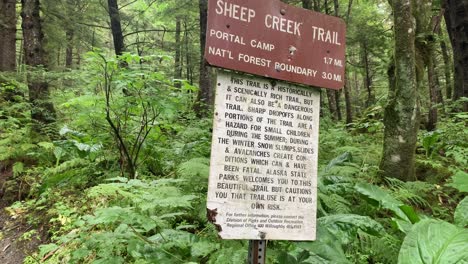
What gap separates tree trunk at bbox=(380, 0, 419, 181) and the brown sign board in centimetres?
257

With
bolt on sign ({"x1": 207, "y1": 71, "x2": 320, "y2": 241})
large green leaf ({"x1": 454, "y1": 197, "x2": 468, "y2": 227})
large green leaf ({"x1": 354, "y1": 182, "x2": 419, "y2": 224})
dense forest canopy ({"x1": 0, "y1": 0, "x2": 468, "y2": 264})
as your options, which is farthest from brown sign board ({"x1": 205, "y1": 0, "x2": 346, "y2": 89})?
large green leaf ({"x1": 454, "y1": 197, "x2": 468, "y2": 227})

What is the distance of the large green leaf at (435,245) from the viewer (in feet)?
6.10

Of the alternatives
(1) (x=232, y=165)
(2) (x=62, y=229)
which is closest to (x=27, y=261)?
(2) (x=62, y=229)

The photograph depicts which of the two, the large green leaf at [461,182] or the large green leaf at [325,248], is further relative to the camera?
the large green leaf at [461,182]

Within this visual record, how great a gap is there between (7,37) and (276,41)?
9659 millimetres

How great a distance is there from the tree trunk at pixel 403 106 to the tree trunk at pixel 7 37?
931 cm

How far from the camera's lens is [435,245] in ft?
6.44

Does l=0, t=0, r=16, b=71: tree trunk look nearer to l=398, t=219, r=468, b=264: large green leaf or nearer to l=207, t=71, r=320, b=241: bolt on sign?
l=207, t=71, r=320, b=241: bolt on sign

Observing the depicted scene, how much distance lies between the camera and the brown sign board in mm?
1881

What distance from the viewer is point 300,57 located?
6.87 ft

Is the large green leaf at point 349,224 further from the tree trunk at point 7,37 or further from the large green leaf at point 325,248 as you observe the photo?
the tree trunk at point 7,37

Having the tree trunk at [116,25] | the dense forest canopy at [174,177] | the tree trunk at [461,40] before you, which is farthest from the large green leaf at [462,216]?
the tree trunk at [116,25]

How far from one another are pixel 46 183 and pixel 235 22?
14.0 feet

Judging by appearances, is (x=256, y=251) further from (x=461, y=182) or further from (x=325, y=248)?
(x=461, y=182)
